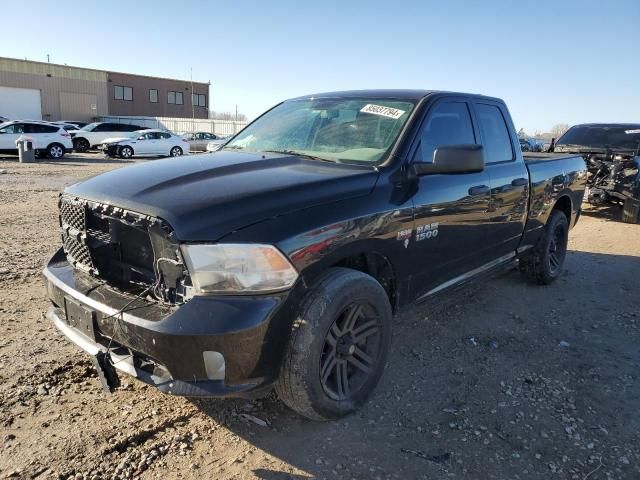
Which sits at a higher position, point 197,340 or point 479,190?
point 479,190

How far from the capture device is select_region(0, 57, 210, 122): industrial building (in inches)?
1874

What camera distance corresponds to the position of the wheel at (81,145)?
26.3m

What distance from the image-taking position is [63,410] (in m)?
2.91

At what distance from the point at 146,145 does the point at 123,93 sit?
115ft

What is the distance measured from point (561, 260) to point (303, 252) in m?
4.41

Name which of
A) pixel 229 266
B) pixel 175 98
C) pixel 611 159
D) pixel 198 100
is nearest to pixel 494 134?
pixel 229 266

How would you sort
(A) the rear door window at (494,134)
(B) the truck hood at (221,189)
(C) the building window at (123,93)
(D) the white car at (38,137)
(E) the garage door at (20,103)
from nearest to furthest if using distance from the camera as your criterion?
(B) the truck hood at (221,189) < (A) the rear door window at (494,134) < (D) the white car at (38,137) < (E) the garage door at (20,103) < (C) the building window at (123,93)

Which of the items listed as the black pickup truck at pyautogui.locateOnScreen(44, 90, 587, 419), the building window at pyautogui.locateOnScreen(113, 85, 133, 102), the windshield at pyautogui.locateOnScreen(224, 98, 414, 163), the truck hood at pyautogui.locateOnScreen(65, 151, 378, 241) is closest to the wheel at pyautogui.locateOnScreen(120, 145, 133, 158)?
the windshield at pyautogui.locateOnScreen(224, 98, 414, 163)

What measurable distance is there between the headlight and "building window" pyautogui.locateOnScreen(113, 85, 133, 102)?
58.1 m

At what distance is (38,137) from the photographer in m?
21.2

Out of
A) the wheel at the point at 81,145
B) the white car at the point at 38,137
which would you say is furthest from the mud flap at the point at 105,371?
the wheel at the point at 81,145

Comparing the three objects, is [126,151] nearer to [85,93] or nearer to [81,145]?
[81,145]

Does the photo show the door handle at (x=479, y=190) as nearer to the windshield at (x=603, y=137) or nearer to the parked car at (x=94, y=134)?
the windshield at (x=603, y=137)

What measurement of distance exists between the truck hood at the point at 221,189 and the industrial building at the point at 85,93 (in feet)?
173
